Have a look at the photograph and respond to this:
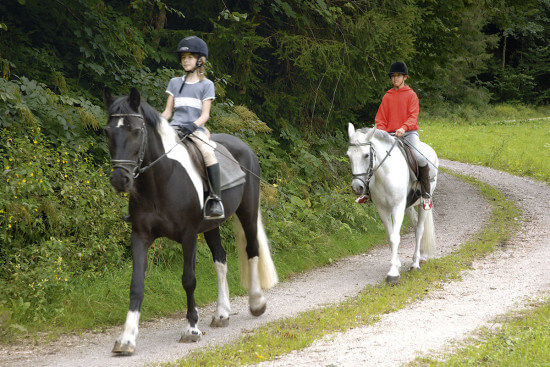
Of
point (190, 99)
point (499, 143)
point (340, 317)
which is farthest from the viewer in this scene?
point (499, 143)

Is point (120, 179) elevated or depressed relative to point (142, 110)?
depressed

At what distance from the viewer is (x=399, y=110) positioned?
9188mm

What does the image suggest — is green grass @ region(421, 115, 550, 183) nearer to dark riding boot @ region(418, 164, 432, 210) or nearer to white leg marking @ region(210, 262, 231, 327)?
dark riding boot @ region(418, 164, 432, 210)

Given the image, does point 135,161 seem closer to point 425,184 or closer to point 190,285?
point 190,285

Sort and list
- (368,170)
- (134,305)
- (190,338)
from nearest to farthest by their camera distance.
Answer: (134,305), (190,338), (368,170)

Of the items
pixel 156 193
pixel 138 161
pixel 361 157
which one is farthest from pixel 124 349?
pixel 361 157

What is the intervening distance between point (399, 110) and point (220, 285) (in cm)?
410

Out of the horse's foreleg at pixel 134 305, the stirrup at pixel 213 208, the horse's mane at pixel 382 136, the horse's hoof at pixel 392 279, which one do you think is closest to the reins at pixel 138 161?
the horse's foreleg at pixel 134 305

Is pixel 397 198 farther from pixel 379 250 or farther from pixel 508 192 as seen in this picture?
pixel 508 192

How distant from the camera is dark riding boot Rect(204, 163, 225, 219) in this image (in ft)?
20.2

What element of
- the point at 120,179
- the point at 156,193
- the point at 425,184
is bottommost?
the point at 425,184

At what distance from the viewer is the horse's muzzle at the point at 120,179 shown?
504cm

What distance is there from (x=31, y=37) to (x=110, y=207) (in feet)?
12.2

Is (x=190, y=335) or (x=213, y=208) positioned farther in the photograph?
(x=213, y=208)
